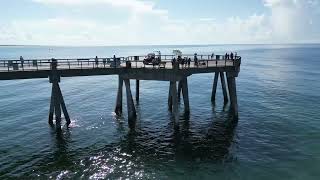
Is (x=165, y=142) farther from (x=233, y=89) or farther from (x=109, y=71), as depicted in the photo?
(x=233, y=89)

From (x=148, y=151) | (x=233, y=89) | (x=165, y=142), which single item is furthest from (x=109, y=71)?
(x=233, y=89)

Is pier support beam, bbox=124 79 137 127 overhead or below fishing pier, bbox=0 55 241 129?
below

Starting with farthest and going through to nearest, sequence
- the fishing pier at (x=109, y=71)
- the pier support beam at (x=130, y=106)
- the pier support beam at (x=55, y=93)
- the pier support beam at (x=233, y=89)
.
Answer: the pier support beam at (x=233, y=89) < the pier support beam at (x=130, y=106) < the pier support beam at (x=55, y=93) < the fishing pier at (x=109, y=71)

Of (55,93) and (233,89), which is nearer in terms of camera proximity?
(55,93)

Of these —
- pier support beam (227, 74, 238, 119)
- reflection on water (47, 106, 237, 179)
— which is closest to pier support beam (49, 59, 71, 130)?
reflection on water (47, 106, 237, 179)

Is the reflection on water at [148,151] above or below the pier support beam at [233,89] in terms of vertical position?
below

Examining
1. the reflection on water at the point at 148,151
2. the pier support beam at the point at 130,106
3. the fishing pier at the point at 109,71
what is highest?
the fishing pier at the point at 109,71

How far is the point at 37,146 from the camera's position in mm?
36781

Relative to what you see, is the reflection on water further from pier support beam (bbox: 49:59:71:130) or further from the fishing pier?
the fishing pier

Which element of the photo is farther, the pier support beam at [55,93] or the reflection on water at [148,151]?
the pier support beam at [55,93]

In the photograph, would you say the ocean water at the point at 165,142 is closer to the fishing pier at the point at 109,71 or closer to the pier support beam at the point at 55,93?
the pier support beam at the point at 55,93

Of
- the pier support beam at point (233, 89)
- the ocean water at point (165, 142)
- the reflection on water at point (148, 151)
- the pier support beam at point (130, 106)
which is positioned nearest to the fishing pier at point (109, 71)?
the pier support beam at point (130, 106)

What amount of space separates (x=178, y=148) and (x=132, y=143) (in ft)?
18.5

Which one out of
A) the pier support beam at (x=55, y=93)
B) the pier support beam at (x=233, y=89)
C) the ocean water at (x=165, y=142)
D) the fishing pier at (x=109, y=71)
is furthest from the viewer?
the pier support beam at (x=233, y=89)
